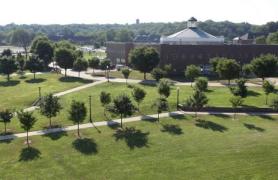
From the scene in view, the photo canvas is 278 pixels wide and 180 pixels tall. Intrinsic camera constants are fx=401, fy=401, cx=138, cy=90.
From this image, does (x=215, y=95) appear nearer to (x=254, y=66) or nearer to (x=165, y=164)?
(x=254, y=66)

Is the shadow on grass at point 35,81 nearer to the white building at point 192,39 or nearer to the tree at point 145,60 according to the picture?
the tree at point 145,60

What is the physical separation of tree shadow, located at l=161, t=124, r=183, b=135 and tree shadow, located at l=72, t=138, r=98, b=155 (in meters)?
10.0

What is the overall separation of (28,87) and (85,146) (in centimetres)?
4282

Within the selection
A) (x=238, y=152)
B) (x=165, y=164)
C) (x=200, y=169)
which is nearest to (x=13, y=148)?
(x=165, y=164)

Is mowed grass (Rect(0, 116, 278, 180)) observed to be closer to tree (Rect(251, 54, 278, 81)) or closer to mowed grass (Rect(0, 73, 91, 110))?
mowed grass (Rect(0, 73, 91, 110))

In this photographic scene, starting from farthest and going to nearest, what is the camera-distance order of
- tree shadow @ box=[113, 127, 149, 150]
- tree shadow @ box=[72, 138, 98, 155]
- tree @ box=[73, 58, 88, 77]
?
tree @ box=[73, 58, 88, 77] < tree shadow @ box=[113, 127, 149, 150] < tree shadow @ box=[72, 138, 98, 155]

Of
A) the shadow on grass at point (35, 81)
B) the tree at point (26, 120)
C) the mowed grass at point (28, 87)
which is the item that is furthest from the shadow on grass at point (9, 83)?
the tree at point (26, 120)

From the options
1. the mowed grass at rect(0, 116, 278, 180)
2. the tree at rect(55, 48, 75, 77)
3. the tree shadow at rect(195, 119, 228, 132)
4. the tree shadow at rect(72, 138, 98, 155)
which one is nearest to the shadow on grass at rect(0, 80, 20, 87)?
the tree at rect(55, 48, 75, 77)

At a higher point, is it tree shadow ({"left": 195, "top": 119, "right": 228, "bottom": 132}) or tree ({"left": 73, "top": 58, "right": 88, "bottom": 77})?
tree ({"left": 73, "top": 58, "right": 88, "bottom": 77})

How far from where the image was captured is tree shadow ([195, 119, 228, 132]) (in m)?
52.6

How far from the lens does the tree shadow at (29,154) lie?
1723 inches

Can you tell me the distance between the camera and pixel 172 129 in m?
52.9

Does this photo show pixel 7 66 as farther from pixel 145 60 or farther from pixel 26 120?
pixel 26 120

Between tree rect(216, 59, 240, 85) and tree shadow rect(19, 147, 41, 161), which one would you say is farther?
tree rect(216, 59, 240, 85)
